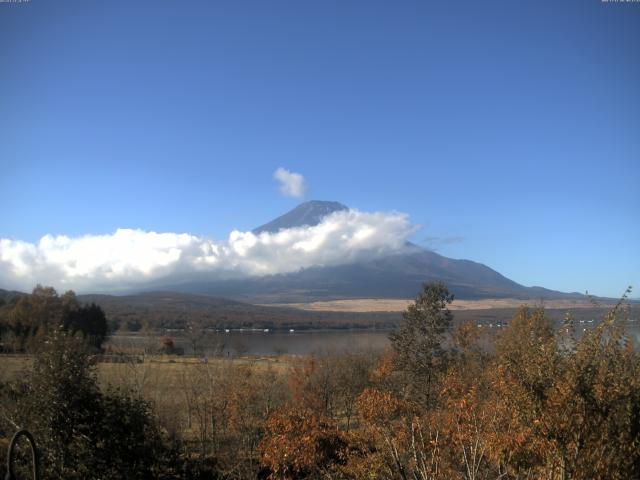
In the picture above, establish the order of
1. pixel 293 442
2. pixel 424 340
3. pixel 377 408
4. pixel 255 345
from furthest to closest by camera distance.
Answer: pixel 255 345 < pixel 424 340 < pixel 293 442 < pixel 377 408

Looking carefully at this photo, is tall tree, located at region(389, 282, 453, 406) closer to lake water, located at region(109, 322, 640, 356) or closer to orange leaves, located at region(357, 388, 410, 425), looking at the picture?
lake water, located at region(109, 322, 640, 356)

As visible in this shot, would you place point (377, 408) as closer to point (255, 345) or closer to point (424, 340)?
point (424, 340)

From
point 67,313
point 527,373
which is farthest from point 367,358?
point 67,313

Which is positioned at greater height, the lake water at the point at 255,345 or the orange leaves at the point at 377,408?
the orange leaves at the point at 377,408

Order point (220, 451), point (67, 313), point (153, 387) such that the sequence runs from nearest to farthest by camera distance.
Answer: point (220, 451), point (153, 387), point (67, 313)

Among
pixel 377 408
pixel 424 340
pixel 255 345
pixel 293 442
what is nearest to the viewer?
pixel 377 408

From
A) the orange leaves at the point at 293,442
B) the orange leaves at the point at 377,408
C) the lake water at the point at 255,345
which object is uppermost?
the orange leaves at the point at 377,408

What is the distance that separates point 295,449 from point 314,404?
63.0ft

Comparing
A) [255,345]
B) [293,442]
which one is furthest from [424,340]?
[255,345]

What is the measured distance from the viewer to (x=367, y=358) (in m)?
45.2

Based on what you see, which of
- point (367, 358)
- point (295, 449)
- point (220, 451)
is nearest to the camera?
point (295, 449)

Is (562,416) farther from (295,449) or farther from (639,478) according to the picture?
(295,449)

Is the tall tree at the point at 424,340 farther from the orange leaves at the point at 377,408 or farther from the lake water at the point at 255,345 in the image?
the orange leaves at the point at 377,408

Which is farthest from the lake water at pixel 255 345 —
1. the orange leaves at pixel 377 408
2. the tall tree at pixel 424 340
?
the tall tree at pixel 424 340
